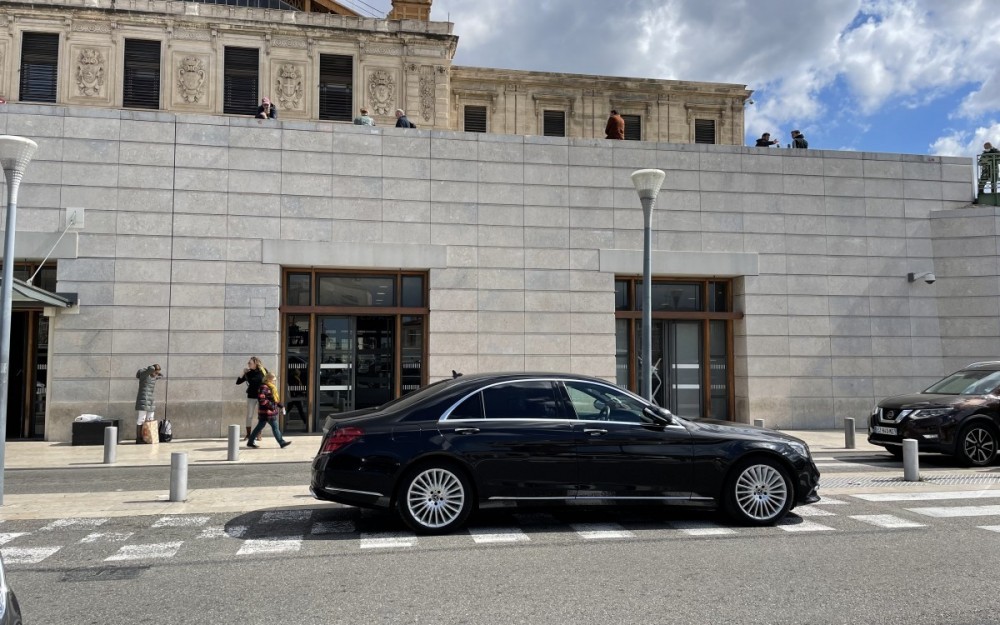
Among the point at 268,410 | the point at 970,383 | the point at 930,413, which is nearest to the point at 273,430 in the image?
the point at 268,410

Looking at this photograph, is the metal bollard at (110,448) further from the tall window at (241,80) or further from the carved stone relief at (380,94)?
the carved stone relief at (380,94)

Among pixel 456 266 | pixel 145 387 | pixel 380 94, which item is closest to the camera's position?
pixel 145 387

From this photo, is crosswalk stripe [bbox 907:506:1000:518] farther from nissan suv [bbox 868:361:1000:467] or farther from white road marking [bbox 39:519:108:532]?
white road marking [bbox 39:519:108:532]

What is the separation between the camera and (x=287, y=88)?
29906 millimetres

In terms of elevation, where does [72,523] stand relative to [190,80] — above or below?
below

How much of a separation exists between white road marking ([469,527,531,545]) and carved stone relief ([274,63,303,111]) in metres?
25.7

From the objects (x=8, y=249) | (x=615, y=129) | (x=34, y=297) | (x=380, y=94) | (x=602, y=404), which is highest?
(x=380, y=94)

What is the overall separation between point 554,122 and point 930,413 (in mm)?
25146

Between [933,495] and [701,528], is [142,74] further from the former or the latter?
[933,495]

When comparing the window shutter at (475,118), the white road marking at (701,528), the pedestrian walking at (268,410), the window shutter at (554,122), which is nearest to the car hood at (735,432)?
the white road marking at (701,528)

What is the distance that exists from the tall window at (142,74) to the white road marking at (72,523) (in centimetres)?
2460

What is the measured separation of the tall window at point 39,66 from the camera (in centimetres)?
2872

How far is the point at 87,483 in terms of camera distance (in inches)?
433

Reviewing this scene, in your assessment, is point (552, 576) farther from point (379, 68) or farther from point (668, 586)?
point (379, 68)
